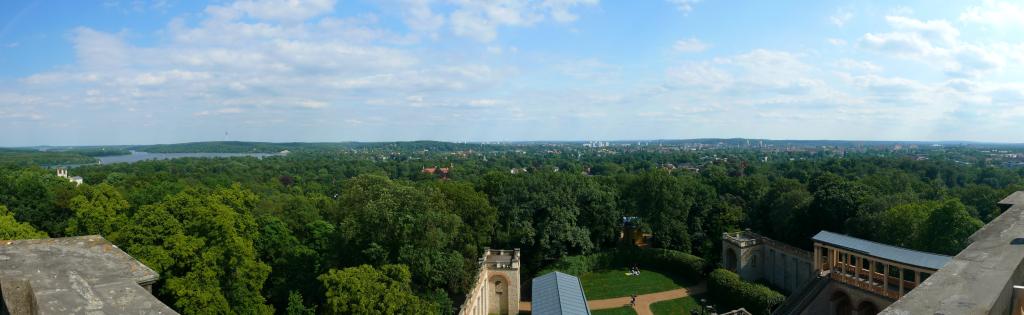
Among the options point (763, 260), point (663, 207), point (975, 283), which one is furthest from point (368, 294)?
point (763, 260)

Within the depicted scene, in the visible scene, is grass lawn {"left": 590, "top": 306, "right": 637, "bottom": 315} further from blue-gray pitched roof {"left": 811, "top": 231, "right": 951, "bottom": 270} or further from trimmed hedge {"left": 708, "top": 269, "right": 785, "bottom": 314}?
blue-gray pitched roof {"left": 811, "top": 231, "right": 951, "bottom": 270}

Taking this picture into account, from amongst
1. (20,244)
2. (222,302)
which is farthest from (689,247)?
(20,244)

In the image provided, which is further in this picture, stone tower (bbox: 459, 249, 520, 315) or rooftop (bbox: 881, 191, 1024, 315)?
stone tower (bbox: 459, 249, 520, 315)

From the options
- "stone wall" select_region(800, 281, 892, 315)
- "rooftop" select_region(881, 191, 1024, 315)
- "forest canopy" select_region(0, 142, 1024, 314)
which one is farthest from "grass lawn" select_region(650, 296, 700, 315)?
"rooftop" select_region(881, 191, 1024, 315)

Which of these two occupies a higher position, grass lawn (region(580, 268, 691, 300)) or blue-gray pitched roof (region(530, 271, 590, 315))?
blue-gray pitched roof (region(530, 271, 590, 315))

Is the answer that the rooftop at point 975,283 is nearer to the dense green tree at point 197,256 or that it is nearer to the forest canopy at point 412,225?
the forest canopy at point 412,225

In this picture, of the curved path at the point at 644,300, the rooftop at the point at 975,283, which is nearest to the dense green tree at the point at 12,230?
the curved path at the point at 644,300
